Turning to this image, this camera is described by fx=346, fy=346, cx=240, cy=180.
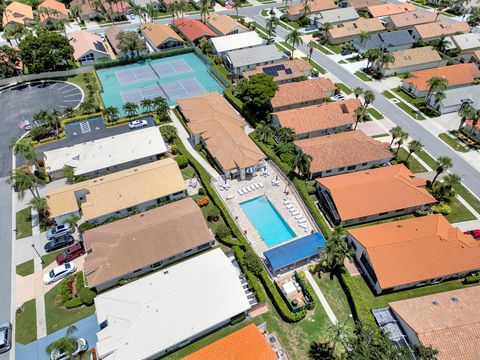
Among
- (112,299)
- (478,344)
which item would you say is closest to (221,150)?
(112,299)

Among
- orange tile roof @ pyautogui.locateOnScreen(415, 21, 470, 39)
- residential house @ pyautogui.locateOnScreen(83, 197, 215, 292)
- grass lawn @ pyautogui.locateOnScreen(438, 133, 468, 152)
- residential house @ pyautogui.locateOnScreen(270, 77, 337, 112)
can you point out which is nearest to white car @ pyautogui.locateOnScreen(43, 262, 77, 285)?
residential house @ pyautogui.locateOnScreen(83, 197, 215, 292)

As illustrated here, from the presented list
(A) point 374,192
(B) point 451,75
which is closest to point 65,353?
(A) point 374,192

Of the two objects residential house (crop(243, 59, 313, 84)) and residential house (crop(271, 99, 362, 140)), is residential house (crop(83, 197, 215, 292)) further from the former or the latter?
residential house (crop(243, 59, 313, 84))

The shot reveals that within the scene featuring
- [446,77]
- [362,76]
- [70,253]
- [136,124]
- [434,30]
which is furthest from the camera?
[434,30]

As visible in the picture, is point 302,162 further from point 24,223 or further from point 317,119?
point 24,223

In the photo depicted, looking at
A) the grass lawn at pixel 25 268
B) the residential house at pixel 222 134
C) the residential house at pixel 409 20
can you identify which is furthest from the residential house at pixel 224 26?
the grass lawn at pixel 25 268

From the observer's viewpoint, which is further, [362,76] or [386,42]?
[386,42]
